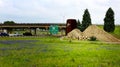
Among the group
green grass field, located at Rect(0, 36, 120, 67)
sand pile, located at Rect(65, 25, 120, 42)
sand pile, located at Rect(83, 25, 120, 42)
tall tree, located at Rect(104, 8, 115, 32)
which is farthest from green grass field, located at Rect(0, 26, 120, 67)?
tall tree, located at Rect(104, 8, 115, 32)

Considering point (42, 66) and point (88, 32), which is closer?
point (42, 66)

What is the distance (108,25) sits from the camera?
116 meters

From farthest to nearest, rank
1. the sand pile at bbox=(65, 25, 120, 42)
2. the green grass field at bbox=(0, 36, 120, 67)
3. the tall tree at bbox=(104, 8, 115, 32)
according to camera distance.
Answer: the tall tree at bbox=(104, 8, 115, 32) < the sand pile at bbox=(65, 25, 120, 42) < the green grass field at bbox=(0, 36, 120, 67)

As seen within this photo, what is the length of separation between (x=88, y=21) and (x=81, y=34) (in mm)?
35090

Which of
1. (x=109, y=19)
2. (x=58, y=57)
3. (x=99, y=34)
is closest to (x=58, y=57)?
(x=58, y=57)

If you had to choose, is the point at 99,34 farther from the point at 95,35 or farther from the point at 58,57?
the point at 58,57

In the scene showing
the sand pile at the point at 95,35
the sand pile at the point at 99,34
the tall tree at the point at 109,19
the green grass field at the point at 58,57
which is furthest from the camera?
the tall tree at the point at 109,19

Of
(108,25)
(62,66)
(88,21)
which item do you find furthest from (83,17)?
(62,66)

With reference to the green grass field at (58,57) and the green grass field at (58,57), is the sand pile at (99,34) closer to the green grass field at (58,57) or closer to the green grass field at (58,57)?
the green grass field at (58,57)

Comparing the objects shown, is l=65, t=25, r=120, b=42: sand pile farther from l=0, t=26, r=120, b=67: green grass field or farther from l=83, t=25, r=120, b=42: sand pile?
l=0, t=26, r=120, b=67: green grass field

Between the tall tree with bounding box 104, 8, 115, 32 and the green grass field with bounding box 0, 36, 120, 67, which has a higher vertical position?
the tall tree with bounding box 104, 8, 115, 32

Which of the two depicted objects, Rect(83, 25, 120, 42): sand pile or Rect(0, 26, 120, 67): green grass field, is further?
Rect(83, 25, 120, 42): sand pile

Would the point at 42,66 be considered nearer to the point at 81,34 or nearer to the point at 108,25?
the point at 81,34

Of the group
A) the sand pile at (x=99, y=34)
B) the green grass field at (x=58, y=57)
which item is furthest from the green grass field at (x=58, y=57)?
the sand pile at (x=99, y=34)
